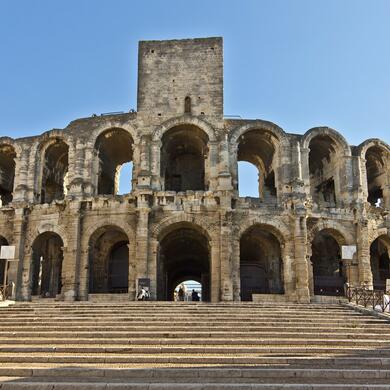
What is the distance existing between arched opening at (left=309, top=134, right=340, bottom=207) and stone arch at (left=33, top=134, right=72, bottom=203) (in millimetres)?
14154

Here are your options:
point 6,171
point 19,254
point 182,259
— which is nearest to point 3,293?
point 19,254

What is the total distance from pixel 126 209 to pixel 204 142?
5.81 meters

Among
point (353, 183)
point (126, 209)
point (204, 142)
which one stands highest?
point (204, 142)

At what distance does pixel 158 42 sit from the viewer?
1137 inches

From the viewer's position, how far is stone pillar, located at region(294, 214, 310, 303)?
23.3m

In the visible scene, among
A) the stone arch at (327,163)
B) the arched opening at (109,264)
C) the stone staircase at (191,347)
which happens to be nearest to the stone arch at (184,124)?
the stone arch at (327,163)

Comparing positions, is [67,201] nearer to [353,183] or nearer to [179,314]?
[179,314]

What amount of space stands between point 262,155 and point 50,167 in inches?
501

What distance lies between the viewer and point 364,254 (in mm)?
24781

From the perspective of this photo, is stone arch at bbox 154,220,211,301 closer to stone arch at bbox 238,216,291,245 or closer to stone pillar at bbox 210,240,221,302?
stone pillar at bbox 210,240,221,302

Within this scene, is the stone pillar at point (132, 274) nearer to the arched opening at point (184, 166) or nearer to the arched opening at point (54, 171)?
the arched opening at point (184, 166)

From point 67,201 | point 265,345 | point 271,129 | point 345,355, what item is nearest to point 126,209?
point 67,201

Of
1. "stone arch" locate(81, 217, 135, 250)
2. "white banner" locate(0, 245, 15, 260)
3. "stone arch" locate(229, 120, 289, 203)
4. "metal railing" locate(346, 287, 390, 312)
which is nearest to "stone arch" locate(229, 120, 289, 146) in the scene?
"stone arch" locate(229, 120, 289, 203)

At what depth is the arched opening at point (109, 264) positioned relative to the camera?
26.6 m
